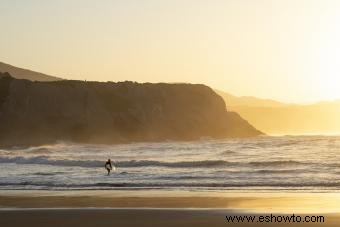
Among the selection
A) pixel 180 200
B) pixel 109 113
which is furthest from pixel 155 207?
pixel 109 113

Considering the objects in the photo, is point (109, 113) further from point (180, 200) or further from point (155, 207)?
point (155, 207)

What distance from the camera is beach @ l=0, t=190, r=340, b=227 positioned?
49.9 ft

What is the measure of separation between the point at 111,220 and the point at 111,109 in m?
109

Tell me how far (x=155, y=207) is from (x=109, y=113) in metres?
104

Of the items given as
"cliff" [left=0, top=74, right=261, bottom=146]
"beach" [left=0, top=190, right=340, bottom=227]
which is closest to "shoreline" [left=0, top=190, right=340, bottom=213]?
"beach" [left=0, top=190, right=340, bottom=227]

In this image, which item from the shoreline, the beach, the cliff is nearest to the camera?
the beach

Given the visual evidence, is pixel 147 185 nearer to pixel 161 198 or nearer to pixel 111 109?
pixel 161 198

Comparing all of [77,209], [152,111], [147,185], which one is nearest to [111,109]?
[152,111]

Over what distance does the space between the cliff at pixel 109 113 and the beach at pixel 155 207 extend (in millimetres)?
86183

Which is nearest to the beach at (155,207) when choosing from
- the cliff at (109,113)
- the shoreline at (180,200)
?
the shoreline at (180,200)

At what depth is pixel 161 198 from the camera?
68.6 feet

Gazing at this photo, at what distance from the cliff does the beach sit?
8618cm

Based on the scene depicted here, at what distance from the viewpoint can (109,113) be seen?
400 feet

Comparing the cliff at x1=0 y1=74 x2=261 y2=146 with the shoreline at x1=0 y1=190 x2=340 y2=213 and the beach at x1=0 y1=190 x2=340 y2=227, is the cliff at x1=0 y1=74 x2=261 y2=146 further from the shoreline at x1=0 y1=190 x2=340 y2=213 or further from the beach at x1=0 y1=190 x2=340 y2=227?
the beach at x1=0 y1=190 x2=340 y2=227
